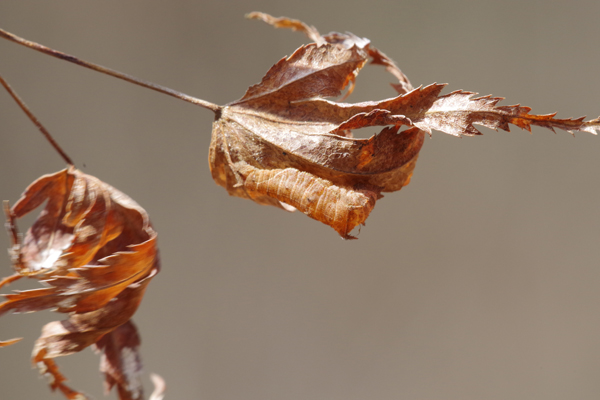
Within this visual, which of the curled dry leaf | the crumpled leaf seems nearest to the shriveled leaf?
the curled dry leaf

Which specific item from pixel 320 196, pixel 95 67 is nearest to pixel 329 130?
pixel 320 196

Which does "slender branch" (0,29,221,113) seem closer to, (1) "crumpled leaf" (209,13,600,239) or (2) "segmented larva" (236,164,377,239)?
(1) "crumpled leaf" (209,13,600,239)

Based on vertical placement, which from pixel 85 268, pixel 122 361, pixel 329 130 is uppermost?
pixel 329 130

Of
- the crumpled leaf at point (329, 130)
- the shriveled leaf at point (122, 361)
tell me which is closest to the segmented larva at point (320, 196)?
the crumpled leaf at point (329, 130)

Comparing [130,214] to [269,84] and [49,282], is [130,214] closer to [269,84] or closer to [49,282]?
[49,282]

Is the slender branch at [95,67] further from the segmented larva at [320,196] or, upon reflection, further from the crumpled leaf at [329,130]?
the segmented larva at [320,196]

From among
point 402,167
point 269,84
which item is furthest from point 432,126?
point 269,84

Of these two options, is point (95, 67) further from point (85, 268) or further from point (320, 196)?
point (320, 196)
